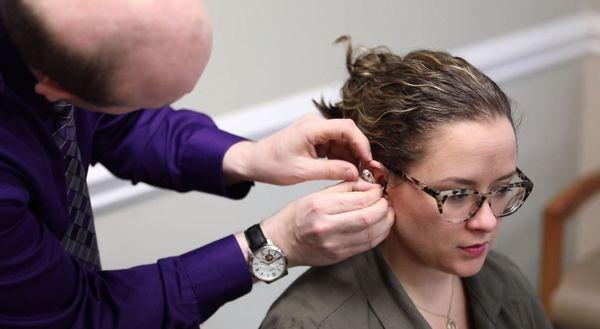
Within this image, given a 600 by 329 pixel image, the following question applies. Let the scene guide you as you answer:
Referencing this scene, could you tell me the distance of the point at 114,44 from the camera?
1042 mm

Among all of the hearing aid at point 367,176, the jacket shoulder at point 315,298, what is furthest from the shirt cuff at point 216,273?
the hearing aid at point 367,176

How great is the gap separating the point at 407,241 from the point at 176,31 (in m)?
0.61

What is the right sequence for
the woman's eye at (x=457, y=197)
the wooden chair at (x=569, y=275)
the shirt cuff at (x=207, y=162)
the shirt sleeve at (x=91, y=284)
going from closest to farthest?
the shirt sleeve at (x=91, y=284) → the woman's eye at (x=457, y=197) → the shirt cuff at (x=207, y=162) → the wooden chair at (x=569, y=275)

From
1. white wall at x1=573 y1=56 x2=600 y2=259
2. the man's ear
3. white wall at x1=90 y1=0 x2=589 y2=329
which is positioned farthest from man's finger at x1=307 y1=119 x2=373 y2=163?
white wall at x1=573 y1=56 x2=600 y2=259

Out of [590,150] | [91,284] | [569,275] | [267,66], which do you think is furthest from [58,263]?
[590,150]

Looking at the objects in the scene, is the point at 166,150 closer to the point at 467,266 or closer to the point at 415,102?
the point at 415,102

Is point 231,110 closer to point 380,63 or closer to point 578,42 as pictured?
point 380,63

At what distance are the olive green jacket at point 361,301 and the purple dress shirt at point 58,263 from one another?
137 millimetres

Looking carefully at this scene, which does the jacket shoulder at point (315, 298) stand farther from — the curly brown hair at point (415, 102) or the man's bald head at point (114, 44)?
the man's bald head at point (114, 44)

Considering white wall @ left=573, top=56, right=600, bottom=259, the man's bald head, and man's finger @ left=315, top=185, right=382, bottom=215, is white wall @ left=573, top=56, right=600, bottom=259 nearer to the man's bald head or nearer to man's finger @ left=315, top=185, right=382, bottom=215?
man's finger @ left=315, top=185, right=382, bottom=215

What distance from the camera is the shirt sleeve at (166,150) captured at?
1.56 metres

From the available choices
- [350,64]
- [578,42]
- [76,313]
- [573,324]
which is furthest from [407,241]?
[578,42]

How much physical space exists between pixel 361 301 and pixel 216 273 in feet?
0.95

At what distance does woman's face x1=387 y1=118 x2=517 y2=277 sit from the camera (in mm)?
1399
